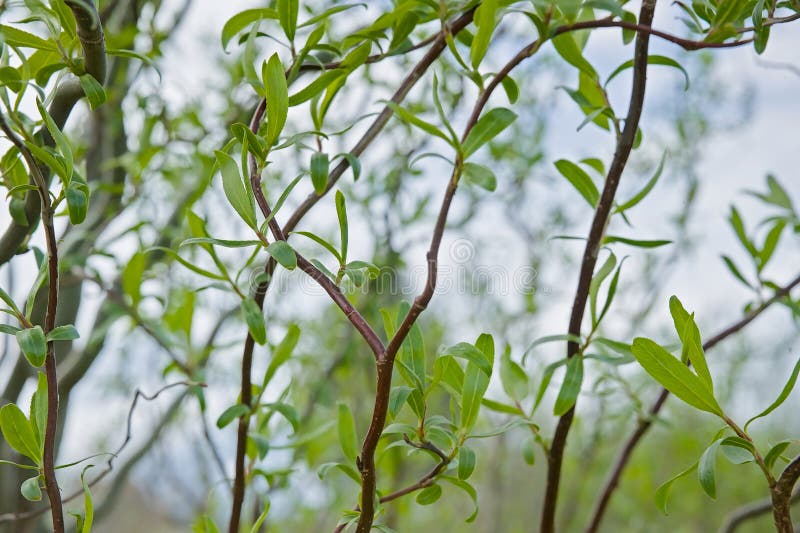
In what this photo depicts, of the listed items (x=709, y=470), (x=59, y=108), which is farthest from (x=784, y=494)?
(x=59, y=108)

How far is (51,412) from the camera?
0.29 metres

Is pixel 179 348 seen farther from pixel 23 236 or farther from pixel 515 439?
pixel 515 439

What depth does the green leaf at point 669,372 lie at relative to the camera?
0.28 m

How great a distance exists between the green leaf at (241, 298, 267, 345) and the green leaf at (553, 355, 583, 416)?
5.5 inches

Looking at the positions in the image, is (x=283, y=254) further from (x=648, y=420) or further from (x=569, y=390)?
(x=648, y=420)

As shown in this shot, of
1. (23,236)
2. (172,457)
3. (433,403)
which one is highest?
→ (23,236)

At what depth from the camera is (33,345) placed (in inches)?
10.5

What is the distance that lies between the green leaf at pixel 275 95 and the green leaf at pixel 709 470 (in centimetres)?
21

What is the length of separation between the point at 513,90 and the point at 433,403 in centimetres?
118

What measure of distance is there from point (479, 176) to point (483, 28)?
0.20 ft

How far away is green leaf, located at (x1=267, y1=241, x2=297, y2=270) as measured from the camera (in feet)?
0.82

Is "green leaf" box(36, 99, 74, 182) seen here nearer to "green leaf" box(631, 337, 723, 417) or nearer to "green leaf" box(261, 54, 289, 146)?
"green leaf" box(261, 54, 289, 146)

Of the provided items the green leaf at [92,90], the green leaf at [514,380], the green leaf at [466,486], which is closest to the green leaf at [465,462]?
the green leaf at [466,486]

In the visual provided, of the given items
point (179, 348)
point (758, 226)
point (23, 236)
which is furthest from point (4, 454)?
point (758, 226)
